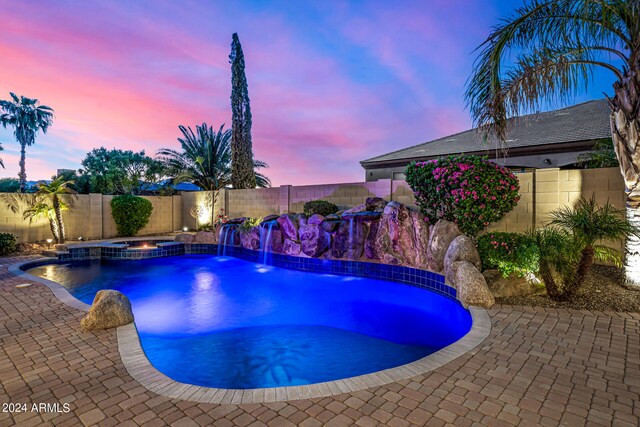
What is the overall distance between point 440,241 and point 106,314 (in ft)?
20.4

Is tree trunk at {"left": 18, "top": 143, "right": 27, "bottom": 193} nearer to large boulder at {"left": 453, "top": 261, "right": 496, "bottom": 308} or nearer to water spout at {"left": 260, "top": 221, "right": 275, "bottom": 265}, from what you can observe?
water spout at {"left": 260, "top": 221, "right": 275, "bottom": 265}

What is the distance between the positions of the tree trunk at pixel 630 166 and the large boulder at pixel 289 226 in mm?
7765

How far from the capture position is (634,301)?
16.0 ft

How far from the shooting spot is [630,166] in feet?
17.0

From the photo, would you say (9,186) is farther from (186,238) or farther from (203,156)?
(186,238)

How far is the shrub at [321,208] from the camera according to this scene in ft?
37.5

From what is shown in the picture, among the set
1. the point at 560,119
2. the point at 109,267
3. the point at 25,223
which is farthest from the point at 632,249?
the point at 25,223

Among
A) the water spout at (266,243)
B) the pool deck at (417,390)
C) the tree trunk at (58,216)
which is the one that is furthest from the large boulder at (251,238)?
the pool deck at (417,390)

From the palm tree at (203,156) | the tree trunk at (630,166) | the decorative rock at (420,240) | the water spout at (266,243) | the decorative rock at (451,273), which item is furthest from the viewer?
the palm tree at (203,156)

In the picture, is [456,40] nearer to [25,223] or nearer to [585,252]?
[585,252]

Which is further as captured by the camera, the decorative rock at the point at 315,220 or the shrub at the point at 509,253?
the decorative rock at the point at 315,220

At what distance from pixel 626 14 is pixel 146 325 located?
921 cm

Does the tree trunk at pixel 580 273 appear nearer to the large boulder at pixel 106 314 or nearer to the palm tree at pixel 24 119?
the large boulder at pixel 106 314

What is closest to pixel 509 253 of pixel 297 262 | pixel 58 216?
pixel 297 262
